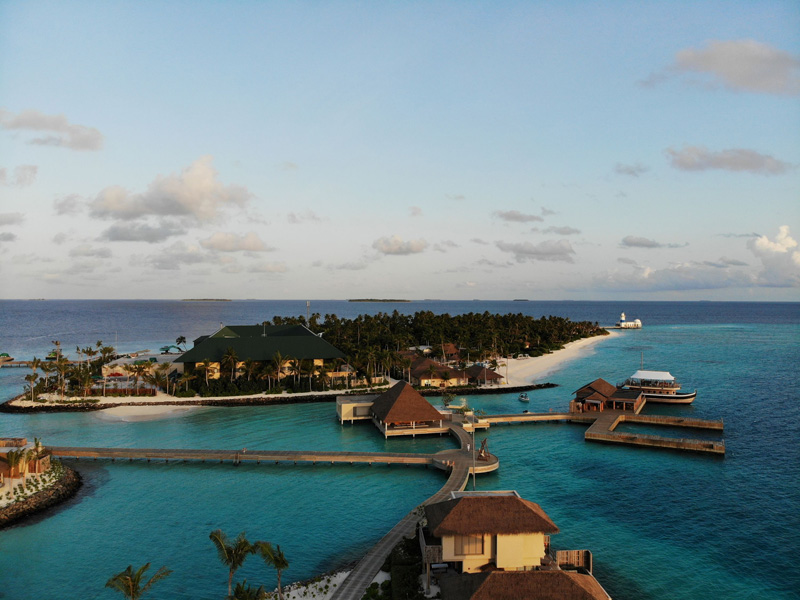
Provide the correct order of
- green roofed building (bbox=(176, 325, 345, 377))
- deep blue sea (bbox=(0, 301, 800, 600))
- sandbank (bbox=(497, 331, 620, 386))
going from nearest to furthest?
1. deep blue sea (bbox=(0, 301, 800, 600))
2. green roofed building (bbox=(176, 325, 345, 377))
3. sandbank (bbox=(497, 331, 620, 386))

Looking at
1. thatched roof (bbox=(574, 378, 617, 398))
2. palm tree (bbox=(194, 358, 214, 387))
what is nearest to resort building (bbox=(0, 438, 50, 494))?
palm tree (bbox=(194, 358, 214, 387))

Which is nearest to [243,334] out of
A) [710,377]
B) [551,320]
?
[710,377]

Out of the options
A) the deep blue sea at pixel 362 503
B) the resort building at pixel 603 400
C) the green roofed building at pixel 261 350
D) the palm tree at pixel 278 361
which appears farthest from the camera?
the green roofed building at pixel 261 350

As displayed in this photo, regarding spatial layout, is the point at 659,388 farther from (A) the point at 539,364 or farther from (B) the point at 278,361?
(B) the point at 278,361

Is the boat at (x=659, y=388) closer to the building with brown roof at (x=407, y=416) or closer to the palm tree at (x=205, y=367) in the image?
the building with brown roof at (x=407, y=416)

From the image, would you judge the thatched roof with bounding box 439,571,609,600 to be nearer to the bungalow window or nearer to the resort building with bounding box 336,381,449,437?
the bungalow window

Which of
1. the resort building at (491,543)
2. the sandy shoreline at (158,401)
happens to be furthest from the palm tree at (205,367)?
the resort building at (491,543)
